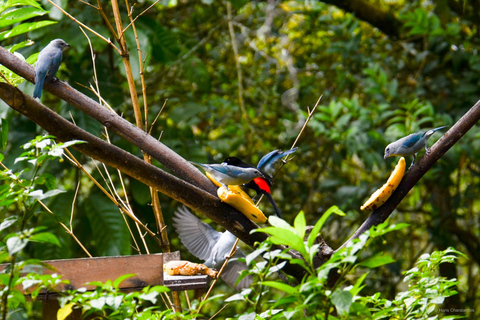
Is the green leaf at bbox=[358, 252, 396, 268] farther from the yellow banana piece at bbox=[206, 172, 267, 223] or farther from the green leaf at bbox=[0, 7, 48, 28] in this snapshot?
the green leaf at bbox=[0, 7, 48, 28]

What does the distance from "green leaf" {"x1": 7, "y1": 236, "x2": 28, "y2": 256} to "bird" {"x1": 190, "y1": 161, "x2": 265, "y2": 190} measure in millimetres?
754

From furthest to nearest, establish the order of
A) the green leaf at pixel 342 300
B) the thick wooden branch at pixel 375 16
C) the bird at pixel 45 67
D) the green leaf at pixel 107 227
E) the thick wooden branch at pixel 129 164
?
1. the thick wooden branch at pixel 375 16
2. the green leaf at pixel 107 227
3. the bird at pixel 45 67
4. the thick wooden branch at pixel 129 164
5. the green leaf at pixel 342 300

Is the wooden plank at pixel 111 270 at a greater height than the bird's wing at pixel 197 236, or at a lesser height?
lesser

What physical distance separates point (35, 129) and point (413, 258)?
3.14 metres

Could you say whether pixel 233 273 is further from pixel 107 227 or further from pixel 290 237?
pixel 290 237

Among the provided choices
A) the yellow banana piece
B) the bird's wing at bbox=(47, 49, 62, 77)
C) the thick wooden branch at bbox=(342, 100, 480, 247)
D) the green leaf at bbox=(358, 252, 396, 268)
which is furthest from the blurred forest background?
the green leaf at bbox=(358, 252, 396, 268)

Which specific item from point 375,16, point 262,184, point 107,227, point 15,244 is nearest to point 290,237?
point 15,244

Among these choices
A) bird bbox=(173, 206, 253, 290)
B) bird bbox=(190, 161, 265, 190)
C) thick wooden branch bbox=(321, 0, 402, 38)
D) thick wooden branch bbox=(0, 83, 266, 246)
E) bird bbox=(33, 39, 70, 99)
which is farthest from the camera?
thick wooden branch bbox=(321, 0, 402, 38)

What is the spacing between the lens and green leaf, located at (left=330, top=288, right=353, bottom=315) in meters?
0.85

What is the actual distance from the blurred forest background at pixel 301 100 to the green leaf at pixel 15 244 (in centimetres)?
192

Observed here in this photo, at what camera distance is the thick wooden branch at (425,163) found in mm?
1413

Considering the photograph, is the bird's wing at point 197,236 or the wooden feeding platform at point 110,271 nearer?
the wooden feeding platform at point 110,271

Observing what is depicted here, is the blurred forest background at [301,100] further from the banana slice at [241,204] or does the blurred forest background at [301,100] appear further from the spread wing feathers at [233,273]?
the banana slice at [241,204]

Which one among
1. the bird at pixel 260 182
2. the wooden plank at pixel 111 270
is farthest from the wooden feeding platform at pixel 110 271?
the bird at pixel 260 182
